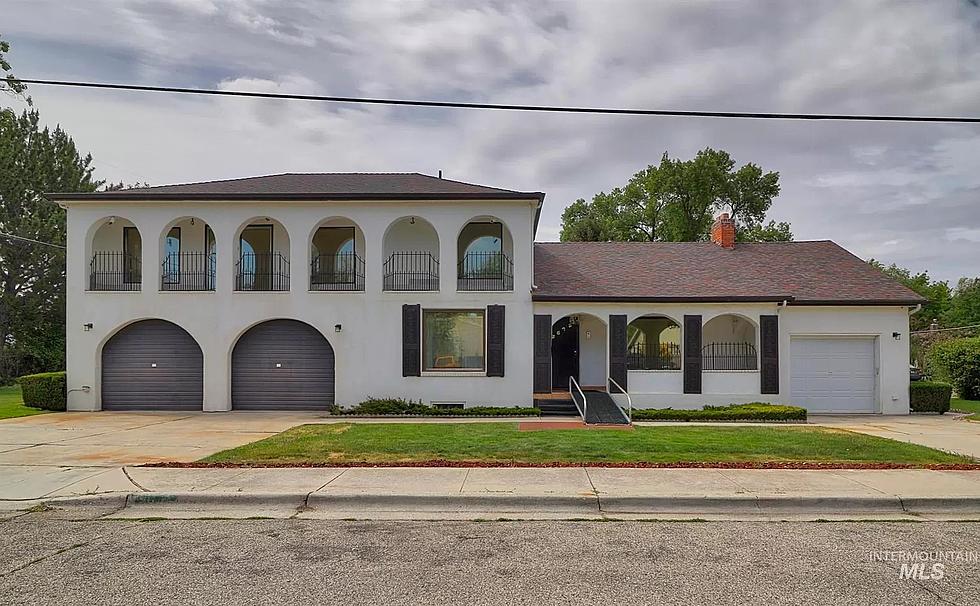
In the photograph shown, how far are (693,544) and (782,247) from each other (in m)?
20.4

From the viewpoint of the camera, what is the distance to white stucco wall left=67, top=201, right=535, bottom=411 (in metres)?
19.2

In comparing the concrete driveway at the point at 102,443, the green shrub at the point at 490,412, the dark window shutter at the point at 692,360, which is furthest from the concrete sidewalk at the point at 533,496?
the dark window shutter at the point at 692,360

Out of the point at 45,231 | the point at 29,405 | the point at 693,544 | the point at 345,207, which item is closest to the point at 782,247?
the point at 345,207

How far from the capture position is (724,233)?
24484 millimetres

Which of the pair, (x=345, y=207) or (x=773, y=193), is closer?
(x=345, y=207)

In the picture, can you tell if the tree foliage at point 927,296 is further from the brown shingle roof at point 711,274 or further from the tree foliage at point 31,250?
the tree foliage at point 31,250

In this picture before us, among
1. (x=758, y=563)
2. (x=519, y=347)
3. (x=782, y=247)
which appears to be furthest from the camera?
(x=782, y=247)

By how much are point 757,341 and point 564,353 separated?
5.76 meters

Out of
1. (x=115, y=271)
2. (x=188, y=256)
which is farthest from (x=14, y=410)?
(x=188, y=256)

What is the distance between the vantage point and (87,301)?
19.6 m

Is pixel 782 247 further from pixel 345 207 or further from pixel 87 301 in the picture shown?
pixel 87 301

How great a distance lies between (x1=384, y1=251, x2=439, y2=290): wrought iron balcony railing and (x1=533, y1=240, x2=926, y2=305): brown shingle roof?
312 centimetres

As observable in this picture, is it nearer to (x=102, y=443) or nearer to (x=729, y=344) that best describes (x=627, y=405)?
(x=729, y=344)

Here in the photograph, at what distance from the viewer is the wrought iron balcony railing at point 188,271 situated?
20078 mm
